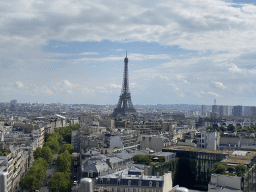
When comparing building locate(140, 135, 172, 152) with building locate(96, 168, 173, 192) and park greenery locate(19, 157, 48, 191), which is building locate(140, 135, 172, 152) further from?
building locate(96, 168, 173, 192)

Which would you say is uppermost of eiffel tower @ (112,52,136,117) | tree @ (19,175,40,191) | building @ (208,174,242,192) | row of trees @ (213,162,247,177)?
eiffel tower @ (112,52,136,117)

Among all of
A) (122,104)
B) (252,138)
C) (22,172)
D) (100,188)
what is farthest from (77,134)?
(122,104)

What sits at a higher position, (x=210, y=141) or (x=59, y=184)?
(x=210, y=141)

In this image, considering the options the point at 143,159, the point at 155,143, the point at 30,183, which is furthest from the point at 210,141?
the point at 30,183

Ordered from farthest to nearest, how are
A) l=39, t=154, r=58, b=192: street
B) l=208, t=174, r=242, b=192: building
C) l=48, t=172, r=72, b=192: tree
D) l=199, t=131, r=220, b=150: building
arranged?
l=199, t=131, r=220, b=150: building < l=39, t=154, r=58, b=192: street < l=48, t=172, r=72, b=192: tree < l=208, t=174, r=242, b=192: building

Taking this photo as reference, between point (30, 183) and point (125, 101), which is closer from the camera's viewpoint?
point (30, 183)

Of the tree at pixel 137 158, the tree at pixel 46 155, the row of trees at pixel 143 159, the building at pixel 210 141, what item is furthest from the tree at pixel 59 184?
the building at pixel 210 141

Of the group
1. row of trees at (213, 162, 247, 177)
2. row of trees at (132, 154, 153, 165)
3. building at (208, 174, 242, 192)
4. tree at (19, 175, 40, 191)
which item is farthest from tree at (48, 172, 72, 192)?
row of trees at (213, 162, 247, 177)

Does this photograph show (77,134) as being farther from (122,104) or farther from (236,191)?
(122,104)

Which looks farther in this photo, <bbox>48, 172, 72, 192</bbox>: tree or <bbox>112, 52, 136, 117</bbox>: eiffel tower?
<bbox>112, 52, 136, 117</bbox>: eiffel tower

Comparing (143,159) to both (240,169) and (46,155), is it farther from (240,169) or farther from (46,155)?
(46,155)
